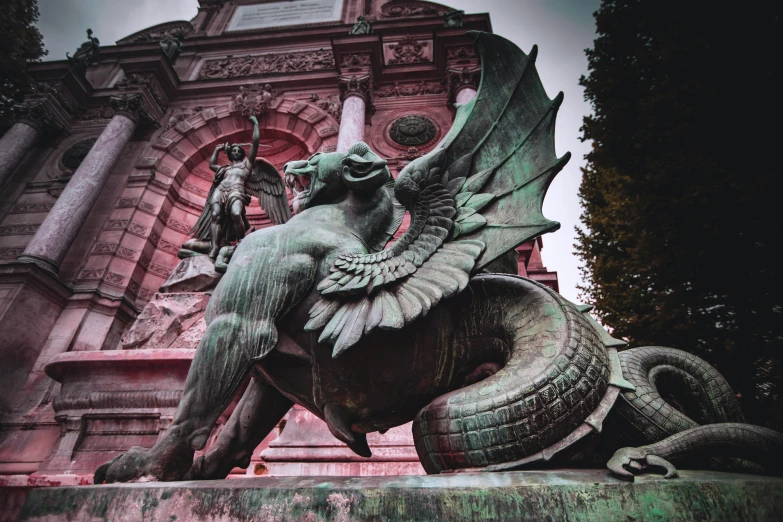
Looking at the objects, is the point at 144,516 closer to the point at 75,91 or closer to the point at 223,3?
the point at 75,91

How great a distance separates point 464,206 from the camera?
161 cm

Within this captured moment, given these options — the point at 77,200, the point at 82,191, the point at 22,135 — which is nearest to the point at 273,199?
the point at 77,200

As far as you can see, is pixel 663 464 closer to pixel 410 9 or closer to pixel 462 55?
pixel 462 55

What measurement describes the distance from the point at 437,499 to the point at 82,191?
30.8 feet

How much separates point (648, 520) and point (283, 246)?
127cm

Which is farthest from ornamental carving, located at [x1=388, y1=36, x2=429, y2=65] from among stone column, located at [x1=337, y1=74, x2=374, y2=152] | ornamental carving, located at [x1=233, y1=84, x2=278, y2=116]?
ornamental carving, located at [x1=233, y1=84, x2=278, y2=116]

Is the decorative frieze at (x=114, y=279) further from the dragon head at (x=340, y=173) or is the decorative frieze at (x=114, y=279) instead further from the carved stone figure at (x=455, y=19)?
the carved stone figure at (x=455, y=19)

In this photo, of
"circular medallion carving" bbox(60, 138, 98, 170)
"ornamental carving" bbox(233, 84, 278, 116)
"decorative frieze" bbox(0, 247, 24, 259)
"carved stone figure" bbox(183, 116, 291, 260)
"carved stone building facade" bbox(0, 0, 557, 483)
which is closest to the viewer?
"carved stone building facade" bbox(0, 0, 557, 483)

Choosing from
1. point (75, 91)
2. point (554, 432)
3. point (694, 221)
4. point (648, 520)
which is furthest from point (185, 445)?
point (75, 91)

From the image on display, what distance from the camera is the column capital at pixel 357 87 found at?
339 inches

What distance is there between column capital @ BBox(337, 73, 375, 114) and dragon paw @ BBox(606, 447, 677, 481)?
28.5 ft

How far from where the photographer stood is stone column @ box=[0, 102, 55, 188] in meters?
8.50

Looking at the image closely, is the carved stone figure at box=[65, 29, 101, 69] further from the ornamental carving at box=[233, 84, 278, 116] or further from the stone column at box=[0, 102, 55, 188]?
the ornamental carving at box=[233, 84, 278, 116]

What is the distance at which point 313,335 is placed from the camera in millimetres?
1335
